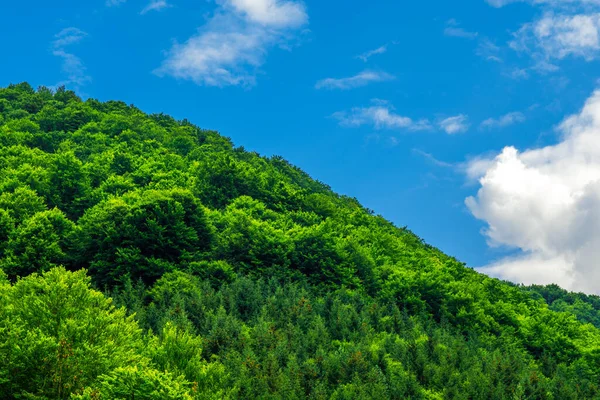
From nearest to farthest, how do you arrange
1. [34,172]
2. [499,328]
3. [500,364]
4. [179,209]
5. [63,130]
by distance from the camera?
[500,364]
[179,209]
[499,328]
[34,172]
[63,130]

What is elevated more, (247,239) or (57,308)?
(247,239)

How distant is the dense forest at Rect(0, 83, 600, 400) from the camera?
2812 cm

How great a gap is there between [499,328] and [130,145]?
7245 cm

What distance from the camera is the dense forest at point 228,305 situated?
1107 inches

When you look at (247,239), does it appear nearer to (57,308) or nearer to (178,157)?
(57,308)

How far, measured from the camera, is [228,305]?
4650 centimetres

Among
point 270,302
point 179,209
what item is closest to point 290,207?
point 179,209

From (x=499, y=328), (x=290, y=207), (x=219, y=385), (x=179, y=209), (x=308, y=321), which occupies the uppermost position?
(x=290, y=207)

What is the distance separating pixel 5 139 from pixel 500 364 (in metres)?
83.8

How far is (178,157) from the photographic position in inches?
3912

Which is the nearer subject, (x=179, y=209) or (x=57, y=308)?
(x=57, y=308)

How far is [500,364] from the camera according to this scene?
42.2 metres

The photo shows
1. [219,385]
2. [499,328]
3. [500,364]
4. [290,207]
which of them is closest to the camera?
[219,385]

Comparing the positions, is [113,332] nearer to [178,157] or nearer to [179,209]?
[179,209]
